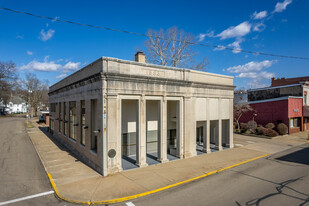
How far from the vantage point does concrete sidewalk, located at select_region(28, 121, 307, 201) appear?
28.9ft

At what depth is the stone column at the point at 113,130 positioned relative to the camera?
35.9 feet

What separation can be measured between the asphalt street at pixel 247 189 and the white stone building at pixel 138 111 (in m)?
3.85

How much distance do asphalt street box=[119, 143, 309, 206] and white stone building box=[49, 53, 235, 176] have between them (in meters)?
3.85

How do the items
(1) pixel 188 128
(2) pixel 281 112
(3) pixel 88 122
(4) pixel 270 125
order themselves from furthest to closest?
(2) pixel 281 112 < (4) pixel 270 125 < (1) pixel 188 128 < (3) pixel 88 122

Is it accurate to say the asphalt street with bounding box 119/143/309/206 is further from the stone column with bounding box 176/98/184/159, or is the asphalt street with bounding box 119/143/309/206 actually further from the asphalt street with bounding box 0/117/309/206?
the stone column with bounding box 176/98/184/159

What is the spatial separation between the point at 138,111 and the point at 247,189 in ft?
24.7

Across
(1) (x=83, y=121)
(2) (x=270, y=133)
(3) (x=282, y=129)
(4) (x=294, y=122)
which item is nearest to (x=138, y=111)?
(1) (x=83, y=121)

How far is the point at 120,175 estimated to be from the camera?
1079 cm

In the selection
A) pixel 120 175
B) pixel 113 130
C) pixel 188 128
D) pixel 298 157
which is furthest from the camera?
pixel 298 157

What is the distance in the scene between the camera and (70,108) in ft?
57.9

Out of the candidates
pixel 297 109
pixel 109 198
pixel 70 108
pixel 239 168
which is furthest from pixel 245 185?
pixel 297 109

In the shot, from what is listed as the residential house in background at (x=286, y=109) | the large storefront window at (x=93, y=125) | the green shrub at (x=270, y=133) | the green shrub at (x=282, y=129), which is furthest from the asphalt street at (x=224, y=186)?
the residential house in background at (x=286, y=109)

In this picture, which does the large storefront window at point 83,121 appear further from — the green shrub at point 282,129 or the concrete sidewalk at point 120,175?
the green shrub at point 282,129

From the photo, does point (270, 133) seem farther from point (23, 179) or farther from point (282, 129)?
point (23, 179)
